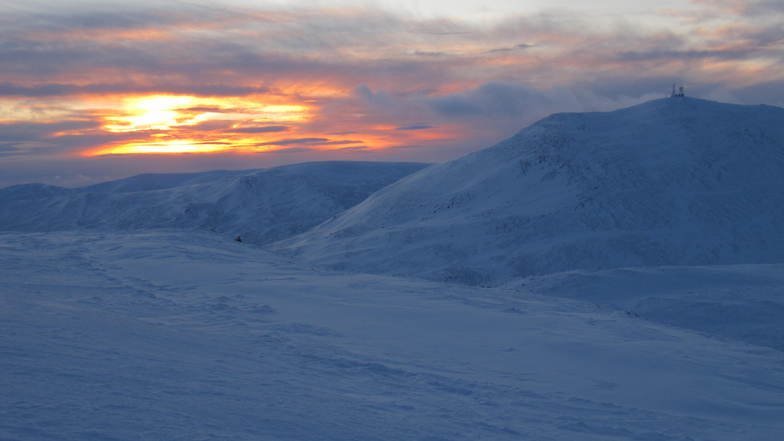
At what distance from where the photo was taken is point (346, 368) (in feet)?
23.3

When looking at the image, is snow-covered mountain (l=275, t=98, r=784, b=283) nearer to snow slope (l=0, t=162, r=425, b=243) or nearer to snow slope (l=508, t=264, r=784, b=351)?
snow slope (l=508, t=264, r=784, b=351)

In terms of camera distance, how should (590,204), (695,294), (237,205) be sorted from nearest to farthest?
(695,294), (590,204), (237,205)

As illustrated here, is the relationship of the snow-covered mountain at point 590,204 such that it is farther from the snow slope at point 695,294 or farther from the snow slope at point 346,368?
the snow slope at point 346,368

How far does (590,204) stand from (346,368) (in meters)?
31.8

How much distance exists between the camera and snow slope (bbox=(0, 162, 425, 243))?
76.4 metres

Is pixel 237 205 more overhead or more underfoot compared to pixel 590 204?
more underfoot

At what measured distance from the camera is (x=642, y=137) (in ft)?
144

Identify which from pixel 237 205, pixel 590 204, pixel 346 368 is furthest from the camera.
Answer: pixel 237 205

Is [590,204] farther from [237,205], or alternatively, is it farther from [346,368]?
[237,205]

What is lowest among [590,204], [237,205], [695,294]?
[695,294]

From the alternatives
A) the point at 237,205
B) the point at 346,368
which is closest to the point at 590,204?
the point at 346,368

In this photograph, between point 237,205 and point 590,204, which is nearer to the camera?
point 590,204

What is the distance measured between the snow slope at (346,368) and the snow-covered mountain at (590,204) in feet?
59.7

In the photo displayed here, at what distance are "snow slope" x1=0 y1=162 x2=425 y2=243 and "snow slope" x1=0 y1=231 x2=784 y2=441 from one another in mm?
56231
